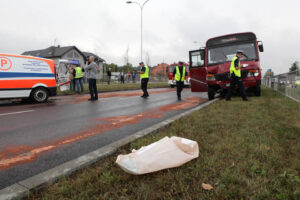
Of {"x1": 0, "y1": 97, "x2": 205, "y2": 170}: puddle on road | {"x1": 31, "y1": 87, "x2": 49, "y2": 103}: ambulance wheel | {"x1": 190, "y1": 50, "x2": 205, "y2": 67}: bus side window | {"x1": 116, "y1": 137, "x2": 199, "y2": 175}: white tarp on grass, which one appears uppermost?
{"x1": 190, "y1": 50, "x2": 205, "y2": 67}: bus side window

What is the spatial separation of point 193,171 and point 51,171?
147 cm

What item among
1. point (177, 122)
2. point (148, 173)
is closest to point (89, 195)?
point (148, 173)

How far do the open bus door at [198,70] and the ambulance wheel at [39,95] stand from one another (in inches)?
256

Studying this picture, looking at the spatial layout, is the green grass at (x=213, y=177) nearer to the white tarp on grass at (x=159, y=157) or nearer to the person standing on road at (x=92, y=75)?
the white tarp on grass at (x=159, y=157)

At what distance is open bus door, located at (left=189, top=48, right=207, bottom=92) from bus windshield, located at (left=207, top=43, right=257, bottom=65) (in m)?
0.36

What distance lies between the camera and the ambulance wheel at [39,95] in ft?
29.0

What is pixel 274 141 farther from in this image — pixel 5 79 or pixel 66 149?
pixel 5 79

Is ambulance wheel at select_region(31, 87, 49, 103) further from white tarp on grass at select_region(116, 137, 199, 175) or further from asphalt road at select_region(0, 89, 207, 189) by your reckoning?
white tarp on grass at select_region(116, 137, 199, 175)

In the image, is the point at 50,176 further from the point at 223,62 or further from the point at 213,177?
the point at 223,62

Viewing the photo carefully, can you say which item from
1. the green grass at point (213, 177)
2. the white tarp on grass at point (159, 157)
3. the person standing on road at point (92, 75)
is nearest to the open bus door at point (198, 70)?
the person standing on road at point (92, 75)

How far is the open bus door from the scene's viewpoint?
9.59m

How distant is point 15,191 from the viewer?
1.88 meters

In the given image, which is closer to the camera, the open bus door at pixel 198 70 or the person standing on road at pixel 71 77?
the open bus door at pixel 198 70

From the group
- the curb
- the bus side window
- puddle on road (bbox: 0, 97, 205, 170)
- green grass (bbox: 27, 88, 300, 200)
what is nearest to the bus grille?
the bus side window
